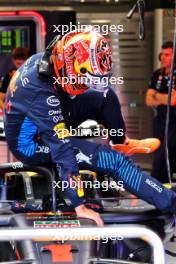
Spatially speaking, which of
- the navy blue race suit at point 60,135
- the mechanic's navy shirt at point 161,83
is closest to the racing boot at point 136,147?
the navy blue race suit at point 60,135

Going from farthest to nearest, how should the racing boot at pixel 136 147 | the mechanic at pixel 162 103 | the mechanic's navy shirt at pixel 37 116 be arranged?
1. the mechanic at pixel 162 103
2. the racing boot at pixel 136 147
3. the mechanic's navy shirt at pixel 37 116

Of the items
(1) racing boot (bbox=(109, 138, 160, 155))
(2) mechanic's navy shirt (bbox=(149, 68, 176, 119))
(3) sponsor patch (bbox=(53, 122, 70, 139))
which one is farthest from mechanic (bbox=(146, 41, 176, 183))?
(3) sponsor patch (bbox=(53, 122, 70, 139))

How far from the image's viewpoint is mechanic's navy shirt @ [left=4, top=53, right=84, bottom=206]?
7.52 feet

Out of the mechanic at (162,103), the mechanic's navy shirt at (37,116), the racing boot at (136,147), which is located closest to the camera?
the mechanic's navy shirt at (37,116)

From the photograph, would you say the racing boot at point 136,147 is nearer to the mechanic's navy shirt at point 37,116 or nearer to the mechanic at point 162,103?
the mechanic's navy shirt at point 37,116

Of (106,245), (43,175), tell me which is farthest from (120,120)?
(106,245)

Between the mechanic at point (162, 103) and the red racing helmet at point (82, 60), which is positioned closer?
the red racing helmet at point (82, 60)

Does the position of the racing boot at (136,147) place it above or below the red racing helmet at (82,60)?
below

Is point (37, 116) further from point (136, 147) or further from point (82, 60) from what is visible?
point (136, 147)

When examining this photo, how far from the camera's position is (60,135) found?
2295 millimetres

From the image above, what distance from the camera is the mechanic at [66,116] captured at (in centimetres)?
230

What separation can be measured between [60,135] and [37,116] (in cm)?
11

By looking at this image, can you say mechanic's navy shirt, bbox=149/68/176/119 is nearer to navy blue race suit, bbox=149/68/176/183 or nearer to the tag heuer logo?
navy blue race suit, bbox=149/68/176/183

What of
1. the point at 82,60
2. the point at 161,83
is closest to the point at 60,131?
the point at 82,60
